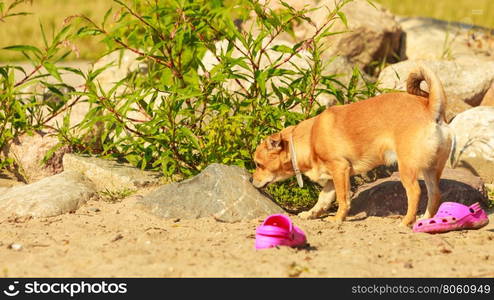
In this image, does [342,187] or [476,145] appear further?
[476,145]

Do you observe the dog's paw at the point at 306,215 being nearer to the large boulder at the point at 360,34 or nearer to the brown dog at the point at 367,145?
the brown dog at the point at 367,145

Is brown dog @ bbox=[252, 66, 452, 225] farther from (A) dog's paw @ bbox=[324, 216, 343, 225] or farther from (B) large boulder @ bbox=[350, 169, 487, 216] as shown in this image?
(B) large boulder @ bbox=[350, 169, 487, 216]

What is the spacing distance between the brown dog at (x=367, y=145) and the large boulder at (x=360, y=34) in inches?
140

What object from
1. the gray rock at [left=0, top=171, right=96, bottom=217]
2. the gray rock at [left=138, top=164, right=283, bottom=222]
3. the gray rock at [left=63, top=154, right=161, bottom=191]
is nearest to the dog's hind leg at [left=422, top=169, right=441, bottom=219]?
the gray rock at [left=138, top=164, right=283, bottom=222]

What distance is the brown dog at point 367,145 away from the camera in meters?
5.98

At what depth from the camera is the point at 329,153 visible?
6.54 m

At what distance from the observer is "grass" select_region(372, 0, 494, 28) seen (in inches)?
579

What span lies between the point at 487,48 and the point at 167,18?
5.80m

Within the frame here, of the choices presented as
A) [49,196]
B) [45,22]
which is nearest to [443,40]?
[49,196]

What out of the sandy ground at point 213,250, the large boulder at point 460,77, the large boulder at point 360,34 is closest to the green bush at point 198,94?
the sandy ground at point 213,250

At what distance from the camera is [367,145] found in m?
6.36

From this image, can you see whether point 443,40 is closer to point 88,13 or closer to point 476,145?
point 476,145

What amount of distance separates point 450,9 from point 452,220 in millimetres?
10787

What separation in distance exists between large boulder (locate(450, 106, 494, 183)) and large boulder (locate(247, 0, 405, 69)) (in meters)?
2.67
